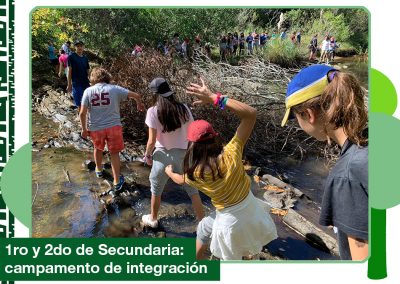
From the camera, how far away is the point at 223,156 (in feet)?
7.10

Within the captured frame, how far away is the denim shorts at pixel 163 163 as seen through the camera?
297 centimetres

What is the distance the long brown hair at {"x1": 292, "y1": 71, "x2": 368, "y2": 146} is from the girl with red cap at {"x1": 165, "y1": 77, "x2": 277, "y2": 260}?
0.68m

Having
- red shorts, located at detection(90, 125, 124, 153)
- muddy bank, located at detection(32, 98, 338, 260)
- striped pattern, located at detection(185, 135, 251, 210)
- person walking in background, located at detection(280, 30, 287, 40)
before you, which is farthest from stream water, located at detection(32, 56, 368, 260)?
striped pattern, located at detection(185, 135, 251, 210)

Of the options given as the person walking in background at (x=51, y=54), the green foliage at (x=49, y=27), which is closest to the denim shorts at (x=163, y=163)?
the green foliage at (x=49, y=27)

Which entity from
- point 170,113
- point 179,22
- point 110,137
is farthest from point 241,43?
point 110,137

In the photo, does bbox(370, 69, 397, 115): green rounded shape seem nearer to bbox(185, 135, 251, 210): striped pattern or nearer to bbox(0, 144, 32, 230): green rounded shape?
bbox(185, 135, 251, 210): striped pattern

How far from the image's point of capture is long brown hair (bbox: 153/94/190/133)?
2812 millimetres

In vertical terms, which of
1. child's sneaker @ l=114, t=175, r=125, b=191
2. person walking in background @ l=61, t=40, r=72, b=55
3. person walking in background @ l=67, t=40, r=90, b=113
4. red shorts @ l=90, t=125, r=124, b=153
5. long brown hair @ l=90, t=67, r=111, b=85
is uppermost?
person walking in background @ l=61, t=40, r=72, b=55

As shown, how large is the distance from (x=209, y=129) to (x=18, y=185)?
117 cm

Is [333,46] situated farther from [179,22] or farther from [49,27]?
[49,27]

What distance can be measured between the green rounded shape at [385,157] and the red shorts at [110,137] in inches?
95.7

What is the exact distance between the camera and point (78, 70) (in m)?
4.15

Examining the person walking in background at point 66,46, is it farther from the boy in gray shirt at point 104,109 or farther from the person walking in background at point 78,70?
the boy in gray shirt at point 104,109

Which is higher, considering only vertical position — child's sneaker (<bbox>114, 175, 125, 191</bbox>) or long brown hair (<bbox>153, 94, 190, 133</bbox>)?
long brown hair (<bbox>153, 94, 190, 133</bbox>)
